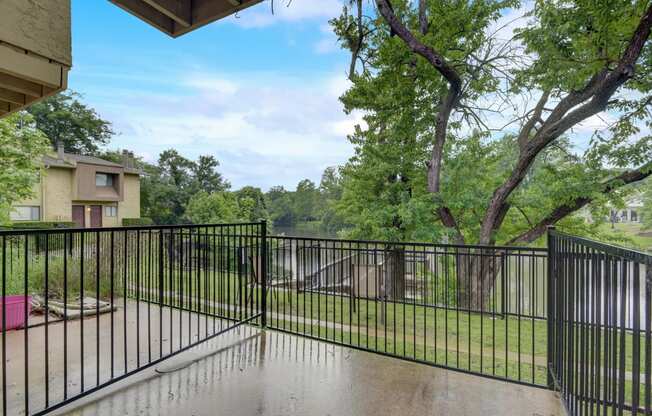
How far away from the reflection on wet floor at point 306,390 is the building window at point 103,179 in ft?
63.1

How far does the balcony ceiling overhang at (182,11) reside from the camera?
9.62 feet

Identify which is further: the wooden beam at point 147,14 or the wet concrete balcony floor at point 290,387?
the wooden beam at point 147,14

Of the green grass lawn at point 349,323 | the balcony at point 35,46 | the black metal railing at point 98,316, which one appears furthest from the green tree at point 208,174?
the balcony at point 35,46

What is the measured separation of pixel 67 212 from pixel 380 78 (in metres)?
17.8

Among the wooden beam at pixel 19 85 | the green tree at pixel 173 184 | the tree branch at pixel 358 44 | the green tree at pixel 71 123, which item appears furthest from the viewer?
the green tree at pixel 173 184

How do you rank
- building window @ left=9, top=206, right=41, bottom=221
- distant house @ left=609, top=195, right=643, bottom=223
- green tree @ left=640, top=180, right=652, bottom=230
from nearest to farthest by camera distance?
distant house @ left=609, top=195, right=643, bottom=223
green tree @ left=640, top=180, right=652, bottom=230
building window @ left=9, top=206, right=41, bottom=221

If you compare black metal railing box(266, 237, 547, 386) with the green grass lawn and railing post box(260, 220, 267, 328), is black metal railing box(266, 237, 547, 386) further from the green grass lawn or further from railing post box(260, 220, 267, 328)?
railing post box(260, 220, 267, 328)

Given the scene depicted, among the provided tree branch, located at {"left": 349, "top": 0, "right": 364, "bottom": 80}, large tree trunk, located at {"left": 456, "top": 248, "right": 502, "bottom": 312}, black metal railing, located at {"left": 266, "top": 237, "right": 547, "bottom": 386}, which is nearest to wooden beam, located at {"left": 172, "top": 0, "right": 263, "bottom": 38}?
black metal railing, located at {"left": 266, "top": 237, "right": 547, "bottom": 386}

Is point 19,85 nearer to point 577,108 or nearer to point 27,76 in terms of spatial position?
point 27,76

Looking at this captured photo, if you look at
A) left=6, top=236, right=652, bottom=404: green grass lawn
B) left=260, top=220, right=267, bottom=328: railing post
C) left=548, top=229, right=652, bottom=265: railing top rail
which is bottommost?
left=6, top=236, right=652, bottom=404: green grass lawn

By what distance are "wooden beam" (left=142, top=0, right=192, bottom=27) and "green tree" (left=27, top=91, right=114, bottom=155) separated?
94.1 feet

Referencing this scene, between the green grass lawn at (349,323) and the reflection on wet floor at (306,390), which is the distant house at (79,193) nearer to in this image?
the green grass lawn at (349,323)

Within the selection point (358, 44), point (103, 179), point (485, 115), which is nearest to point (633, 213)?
point (485, 115)

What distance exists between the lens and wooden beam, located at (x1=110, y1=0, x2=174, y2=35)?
2935 millimetres
